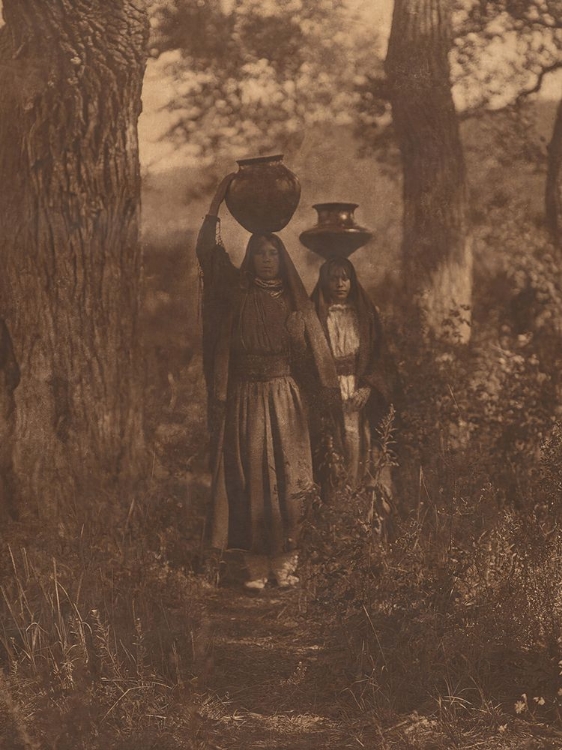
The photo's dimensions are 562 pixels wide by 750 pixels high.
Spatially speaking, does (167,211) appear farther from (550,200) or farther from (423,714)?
(423,714)

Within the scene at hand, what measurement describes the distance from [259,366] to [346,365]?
19.3 inches

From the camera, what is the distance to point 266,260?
18.6 feet

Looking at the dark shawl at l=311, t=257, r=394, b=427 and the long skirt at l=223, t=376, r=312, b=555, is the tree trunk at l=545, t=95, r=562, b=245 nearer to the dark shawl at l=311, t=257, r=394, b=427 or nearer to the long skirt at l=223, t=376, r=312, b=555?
the dark shawl at l=311, t=257, r=394, b=427

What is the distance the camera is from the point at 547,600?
16.1 ft

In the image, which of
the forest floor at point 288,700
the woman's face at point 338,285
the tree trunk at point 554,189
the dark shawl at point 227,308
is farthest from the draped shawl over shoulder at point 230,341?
the tree trunk at point 554,189

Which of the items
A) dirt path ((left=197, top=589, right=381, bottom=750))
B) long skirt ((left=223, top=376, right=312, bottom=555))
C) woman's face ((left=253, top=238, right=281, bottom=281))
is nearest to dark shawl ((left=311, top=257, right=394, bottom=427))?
woman's face ((left=253, top=238, right=281, bottom=281))

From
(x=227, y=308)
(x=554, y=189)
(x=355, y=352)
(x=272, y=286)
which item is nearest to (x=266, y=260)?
(x=272, y=286)

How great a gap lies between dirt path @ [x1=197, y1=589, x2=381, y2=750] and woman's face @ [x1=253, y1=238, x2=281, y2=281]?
174 cm

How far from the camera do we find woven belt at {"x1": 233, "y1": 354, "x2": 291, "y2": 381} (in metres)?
5.75

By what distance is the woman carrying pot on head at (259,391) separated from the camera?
5.68 m

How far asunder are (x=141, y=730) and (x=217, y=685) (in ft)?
1.63

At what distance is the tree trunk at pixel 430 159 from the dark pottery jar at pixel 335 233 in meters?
0.29

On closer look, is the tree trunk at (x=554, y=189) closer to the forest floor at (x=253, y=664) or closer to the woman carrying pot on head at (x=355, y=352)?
the woman carrying pot on head at (x=355, y=352)

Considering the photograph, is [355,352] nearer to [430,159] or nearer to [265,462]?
[265,462]
